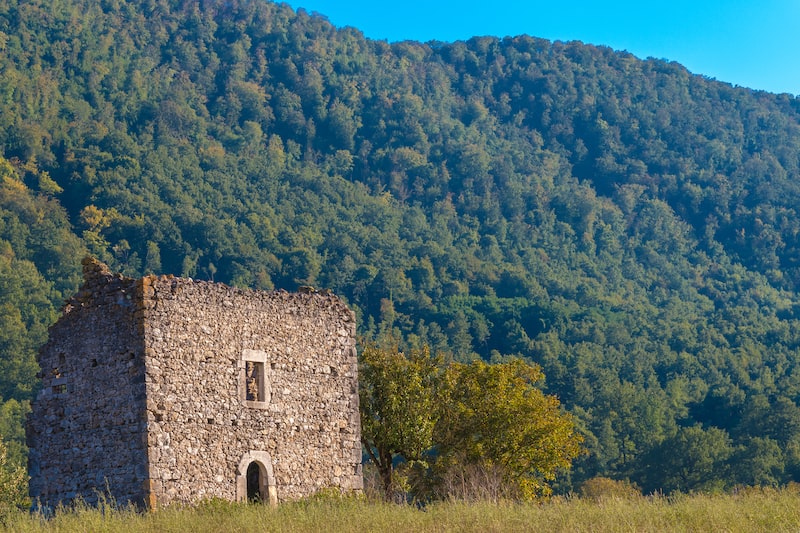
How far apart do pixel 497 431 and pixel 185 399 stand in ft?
38.5

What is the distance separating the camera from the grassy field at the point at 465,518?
67.4 ft

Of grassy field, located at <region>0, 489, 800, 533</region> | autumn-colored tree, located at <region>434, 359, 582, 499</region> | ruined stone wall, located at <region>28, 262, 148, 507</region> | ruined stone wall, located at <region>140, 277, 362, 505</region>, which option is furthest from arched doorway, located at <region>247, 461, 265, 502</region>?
→ autumn-colored tree, located at <region>434, 359, 582, 499</region>

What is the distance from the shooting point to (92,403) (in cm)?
2567

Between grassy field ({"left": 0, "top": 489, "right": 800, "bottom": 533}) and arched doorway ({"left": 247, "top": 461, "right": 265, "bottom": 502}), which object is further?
arched doorway ({"left": 247, "top": 461, "right": 265, "bottom": 502})

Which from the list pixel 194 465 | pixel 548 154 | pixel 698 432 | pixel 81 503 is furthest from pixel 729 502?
pixel 548 154

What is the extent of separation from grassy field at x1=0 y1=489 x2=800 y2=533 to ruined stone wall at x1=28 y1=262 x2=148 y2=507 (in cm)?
138

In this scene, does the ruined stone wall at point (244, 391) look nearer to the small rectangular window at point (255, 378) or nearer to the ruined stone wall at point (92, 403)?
the small rectangular window at point (255, 378)

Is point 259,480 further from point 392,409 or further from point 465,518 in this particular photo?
point 392,409

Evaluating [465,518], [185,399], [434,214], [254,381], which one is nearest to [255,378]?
[254,381]

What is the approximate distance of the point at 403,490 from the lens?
1310 inches

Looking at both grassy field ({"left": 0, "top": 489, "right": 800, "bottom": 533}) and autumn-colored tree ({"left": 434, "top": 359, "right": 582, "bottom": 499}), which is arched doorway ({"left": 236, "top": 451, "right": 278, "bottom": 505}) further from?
autumn-colored tree ({"left": 434, "top": 359, "right": 582, "bottom": 499})

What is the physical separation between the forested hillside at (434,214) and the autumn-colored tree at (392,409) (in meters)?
28.4

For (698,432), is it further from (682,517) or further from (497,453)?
(682,517)

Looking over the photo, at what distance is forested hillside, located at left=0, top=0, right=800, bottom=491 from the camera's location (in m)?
94.0
